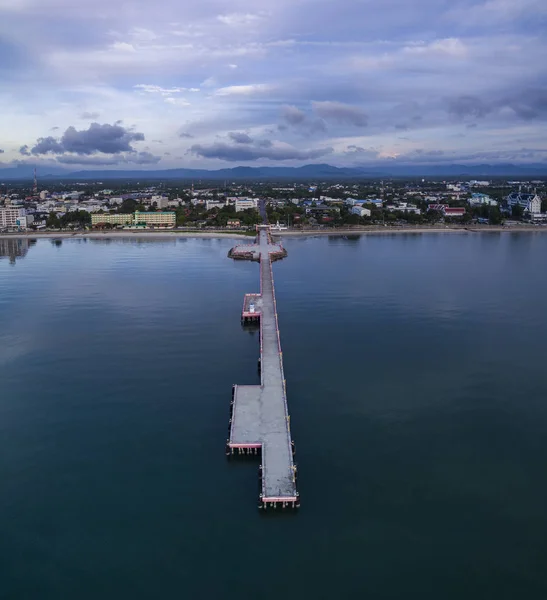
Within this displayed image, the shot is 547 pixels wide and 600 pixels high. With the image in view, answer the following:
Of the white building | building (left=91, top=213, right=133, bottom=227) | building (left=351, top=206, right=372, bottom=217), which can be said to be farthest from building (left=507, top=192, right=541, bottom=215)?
building (left=91, top=213, right=133, bottom=227)

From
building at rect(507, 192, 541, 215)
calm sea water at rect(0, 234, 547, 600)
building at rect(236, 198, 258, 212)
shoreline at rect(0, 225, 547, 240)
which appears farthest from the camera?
building at rect(236, 198, 258, 212)

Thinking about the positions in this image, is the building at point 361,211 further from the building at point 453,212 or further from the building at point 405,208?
the building at point 453,212

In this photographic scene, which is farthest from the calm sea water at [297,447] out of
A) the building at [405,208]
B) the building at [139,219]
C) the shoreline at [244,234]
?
the building at [405,208]

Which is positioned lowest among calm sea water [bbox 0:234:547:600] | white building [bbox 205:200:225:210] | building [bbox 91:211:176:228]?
calm sea water [bbox 0:234:547:600]

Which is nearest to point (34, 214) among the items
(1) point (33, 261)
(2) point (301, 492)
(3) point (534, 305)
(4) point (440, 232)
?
(1) point (33, 261)

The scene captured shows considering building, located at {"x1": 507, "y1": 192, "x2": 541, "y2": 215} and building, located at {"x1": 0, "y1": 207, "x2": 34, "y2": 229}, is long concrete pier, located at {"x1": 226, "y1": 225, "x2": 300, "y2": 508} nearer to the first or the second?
building, located at {"x1": 0, "y1": 207, "x2": 34, "y2": 229}
